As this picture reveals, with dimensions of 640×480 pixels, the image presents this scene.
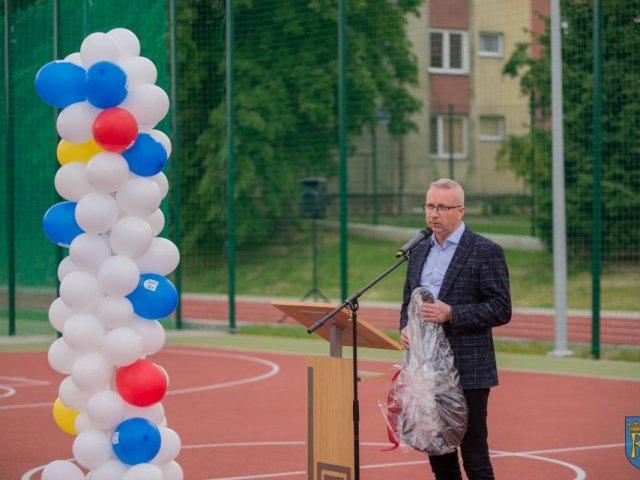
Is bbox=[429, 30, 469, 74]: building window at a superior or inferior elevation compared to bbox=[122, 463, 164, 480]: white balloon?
superior

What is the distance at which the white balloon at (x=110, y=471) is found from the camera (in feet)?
20.2

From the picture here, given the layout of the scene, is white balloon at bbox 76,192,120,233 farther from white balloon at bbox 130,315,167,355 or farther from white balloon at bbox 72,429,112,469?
white balloon at bbox 72,429,112,469

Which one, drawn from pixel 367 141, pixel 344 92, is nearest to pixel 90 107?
pixel 344 92

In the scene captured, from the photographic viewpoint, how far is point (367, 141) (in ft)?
73.9

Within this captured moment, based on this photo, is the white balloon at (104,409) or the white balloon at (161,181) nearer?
the white balloon at (104,409)

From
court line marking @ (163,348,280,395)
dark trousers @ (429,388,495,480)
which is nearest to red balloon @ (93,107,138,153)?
dark trousers @ (429,388,495,480)

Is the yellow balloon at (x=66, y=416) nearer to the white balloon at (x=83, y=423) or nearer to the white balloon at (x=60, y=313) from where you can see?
the white balloon at (x=83, y=423)

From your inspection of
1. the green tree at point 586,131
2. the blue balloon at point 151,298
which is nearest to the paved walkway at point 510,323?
the green tree at point 586,131

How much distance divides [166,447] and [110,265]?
3.48 feet

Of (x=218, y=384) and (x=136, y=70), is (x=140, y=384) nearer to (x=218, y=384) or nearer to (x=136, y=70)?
(x=136, y=70)

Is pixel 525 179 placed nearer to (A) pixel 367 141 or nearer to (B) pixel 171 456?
(A) pixel 367 141

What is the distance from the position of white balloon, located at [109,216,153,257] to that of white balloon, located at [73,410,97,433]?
919 millimetres

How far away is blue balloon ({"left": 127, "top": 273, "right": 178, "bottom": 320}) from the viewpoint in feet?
20.8

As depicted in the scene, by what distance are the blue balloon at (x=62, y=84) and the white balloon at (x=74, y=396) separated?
5.06 feet
